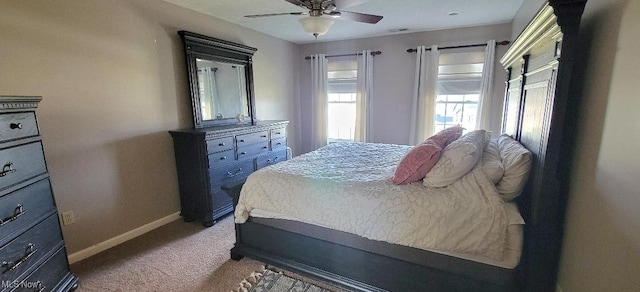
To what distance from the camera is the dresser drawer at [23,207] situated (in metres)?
1.43

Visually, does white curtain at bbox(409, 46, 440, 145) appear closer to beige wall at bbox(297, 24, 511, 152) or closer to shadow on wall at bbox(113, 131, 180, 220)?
beige wall at bbox(297, 24, 511, 152)

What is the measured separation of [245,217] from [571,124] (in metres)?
2.16

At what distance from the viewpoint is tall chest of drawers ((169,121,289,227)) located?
9.43ft

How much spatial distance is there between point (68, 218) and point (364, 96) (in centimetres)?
390

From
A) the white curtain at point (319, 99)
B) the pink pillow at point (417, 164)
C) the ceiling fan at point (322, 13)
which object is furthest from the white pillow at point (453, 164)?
the white curtain at point (319, 99)

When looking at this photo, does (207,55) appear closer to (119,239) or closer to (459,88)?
(119,239)

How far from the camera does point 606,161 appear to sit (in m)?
1.16

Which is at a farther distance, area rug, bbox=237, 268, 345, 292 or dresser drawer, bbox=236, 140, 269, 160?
dresser drawer, bbox=236, 140, 269, 160

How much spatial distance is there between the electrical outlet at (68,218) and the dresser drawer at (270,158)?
5.95ft

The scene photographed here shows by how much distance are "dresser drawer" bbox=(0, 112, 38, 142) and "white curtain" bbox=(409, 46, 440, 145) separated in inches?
162

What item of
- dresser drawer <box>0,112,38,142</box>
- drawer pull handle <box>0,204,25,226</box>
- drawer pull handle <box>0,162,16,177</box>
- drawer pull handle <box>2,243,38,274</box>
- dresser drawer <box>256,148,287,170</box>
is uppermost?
dresser drawer <box>0,112,38,142</box>

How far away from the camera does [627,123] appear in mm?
1051

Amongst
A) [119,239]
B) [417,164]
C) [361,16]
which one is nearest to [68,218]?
[119,239]

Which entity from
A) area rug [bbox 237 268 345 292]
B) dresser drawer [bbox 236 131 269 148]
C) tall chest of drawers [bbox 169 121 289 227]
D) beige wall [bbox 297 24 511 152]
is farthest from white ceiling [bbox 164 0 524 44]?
area rug [bbox 237 268 345 292]
